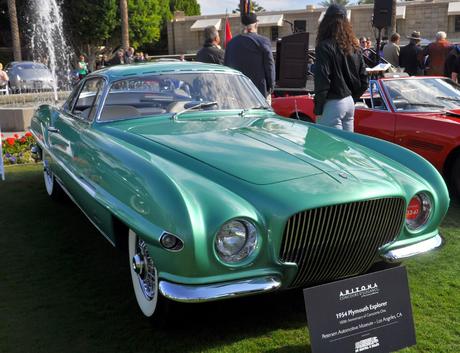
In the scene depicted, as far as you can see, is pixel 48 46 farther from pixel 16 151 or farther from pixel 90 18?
pixel 16 151

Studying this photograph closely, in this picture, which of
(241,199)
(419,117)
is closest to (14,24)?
(419,117)

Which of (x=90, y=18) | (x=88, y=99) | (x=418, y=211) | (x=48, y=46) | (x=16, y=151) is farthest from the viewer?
(x=90, y=18)

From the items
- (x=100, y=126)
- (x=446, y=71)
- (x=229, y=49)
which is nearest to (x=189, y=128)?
(x=100, y=126)

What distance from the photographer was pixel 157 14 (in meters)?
43.2

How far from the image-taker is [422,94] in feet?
20.2

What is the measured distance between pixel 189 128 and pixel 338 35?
1.96m

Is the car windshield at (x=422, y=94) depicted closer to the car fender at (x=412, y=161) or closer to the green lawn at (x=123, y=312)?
the green lawn at (x=123, y=312)

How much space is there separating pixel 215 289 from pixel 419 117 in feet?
13.0

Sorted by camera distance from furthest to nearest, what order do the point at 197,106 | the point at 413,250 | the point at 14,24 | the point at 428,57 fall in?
1. the point at 14,24
2. the point at 428,57
3. the point at 197,106
4. the point at 413,250

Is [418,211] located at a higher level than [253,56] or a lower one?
lower

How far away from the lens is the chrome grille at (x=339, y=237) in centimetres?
256

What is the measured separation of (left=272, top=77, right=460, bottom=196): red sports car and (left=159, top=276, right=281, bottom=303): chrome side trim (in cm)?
347

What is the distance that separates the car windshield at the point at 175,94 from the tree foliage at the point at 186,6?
53542 millimetres

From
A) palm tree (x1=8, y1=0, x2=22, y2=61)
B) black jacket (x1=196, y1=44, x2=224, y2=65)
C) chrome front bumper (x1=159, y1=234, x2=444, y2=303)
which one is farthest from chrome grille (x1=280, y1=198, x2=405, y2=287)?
palm tree (x1=8, y1=0, x2=22, y2=61)
